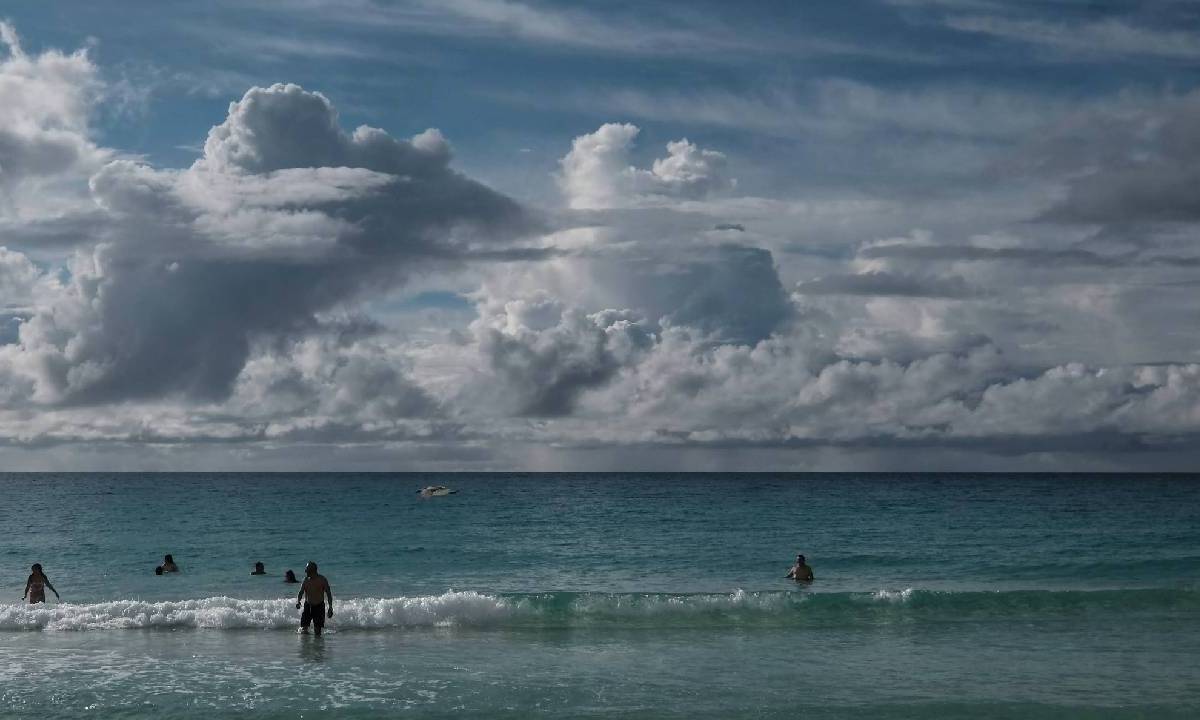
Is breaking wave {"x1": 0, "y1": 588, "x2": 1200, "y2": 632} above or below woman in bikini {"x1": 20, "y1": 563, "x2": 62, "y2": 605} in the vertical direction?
below

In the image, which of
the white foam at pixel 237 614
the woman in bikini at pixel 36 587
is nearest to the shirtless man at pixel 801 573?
the white foam at pixel 237 614

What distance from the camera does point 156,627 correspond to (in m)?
29.5

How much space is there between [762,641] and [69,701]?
53.7ft

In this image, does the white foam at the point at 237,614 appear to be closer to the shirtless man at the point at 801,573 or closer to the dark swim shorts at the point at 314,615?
the dark swim shorts at the point at 314,615

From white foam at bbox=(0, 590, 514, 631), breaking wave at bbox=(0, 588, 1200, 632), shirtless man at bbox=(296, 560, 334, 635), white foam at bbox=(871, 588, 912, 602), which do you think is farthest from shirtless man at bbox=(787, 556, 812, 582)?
shirtless man at bbox=(296, 560, 334, 635)

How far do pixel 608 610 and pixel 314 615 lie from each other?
29.4ft

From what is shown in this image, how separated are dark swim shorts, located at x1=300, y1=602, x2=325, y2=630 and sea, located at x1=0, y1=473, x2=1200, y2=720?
22.1 inches

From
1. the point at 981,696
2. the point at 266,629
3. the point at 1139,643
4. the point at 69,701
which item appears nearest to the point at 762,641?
the point at 981,696

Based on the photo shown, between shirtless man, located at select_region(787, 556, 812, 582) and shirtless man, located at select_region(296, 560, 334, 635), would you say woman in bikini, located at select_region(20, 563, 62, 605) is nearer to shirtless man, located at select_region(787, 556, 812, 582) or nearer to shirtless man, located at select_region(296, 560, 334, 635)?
shirtless man, located at select_region(296, 560, 334, 635)

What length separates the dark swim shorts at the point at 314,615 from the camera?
27.6 metres

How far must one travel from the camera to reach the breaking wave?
97.5 feet

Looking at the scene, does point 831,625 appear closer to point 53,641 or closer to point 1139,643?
point 1139,643

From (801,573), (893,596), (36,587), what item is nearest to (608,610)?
(893,596)

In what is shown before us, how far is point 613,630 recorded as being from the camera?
29500 mm
